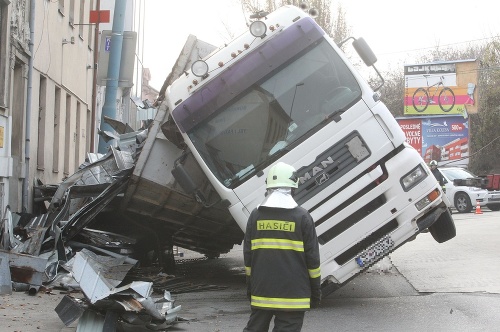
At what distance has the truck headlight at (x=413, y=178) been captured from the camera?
30.5 feet

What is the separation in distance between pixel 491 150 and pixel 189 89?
45.7 meters

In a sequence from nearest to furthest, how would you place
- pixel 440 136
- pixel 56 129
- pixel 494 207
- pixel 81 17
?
pixel 56 129 → pixel 81 17 → pixel 494 207 → pixel 440 136

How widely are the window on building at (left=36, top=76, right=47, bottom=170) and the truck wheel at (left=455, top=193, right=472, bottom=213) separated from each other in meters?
17.5

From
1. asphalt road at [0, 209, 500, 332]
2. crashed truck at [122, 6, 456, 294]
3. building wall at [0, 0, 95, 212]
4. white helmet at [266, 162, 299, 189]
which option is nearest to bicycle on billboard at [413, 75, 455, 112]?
building wall at [0, 0, 95, 212]

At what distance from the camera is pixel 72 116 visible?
22.7m

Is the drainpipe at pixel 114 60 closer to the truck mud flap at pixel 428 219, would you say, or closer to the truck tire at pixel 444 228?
the truck tire at pixel 444 228

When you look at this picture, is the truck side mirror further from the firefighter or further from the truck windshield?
the firefighter

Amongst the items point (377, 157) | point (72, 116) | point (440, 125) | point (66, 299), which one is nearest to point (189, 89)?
point (377, 157)

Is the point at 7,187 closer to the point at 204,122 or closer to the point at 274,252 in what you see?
the point at 204,122

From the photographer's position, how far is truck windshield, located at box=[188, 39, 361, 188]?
950 cm

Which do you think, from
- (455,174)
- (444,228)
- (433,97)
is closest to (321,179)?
(444,228)

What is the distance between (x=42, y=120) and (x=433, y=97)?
37.3m

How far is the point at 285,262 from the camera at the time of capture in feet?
18.5

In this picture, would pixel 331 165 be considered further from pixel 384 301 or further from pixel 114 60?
pixel 114 60
